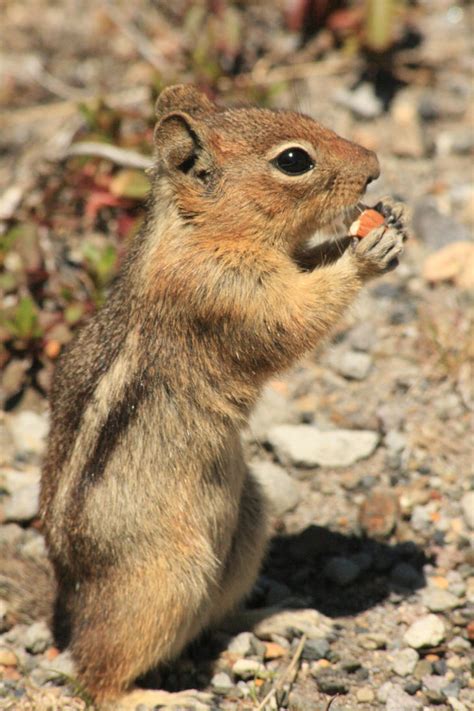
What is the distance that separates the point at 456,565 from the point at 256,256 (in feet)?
7.28

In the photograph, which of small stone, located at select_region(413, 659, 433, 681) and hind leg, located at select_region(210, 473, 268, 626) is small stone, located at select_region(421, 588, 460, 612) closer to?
small stone, located at select_region(413, 659, 433, 681)

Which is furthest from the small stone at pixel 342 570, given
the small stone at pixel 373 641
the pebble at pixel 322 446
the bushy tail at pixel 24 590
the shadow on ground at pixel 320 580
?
the bushy tail at pixel 24 590

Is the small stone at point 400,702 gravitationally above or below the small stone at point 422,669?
below

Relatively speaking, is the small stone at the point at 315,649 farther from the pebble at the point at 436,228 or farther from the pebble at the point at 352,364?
the pebble at the point at 436,228

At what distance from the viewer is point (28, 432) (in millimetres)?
6438

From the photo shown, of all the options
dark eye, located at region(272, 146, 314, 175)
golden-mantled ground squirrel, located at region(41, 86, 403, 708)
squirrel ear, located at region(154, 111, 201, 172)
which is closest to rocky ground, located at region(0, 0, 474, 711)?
golden-mantled ground squirrel, located at region(41, 86, 403, 708)

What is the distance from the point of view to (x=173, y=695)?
183 inches

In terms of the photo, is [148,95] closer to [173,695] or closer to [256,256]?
[256,256]

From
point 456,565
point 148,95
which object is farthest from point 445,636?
point 148,95

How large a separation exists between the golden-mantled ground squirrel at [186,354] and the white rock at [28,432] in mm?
1826

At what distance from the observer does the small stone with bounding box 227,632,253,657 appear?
16.6ft

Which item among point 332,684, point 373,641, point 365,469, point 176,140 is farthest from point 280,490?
point 176,140

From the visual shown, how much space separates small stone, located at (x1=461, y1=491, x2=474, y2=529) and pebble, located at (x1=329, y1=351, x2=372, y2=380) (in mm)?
1228

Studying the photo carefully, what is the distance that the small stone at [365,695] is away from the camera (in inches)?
180
